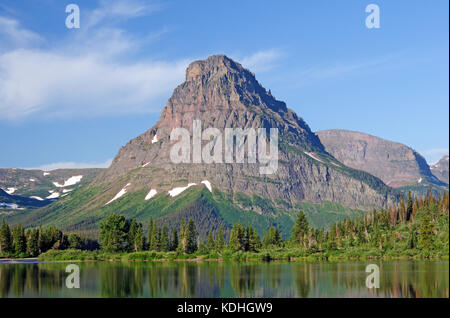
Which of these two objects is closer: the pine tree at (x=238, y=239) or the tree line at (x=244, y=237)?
the tree line at (x=244, y=237)

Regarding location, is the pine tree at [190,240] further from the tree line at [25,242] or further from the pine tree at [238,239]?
the tree line at [25,242]

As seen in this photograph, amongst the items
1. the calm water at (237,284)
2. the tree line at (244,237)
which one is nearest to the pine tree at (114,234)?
the tree line at (244,237)

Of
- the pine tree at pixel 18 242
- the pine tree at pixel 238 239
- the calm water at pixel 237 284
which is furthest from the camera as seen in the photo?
the pine tree at pixel 18 242

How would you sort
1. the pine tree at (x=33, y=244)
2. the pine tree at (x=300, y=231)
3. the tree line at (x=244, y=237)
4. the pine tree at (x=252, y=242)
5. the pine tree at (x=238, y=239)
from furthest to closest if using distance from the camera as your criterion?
1. the pine tree at (x=300, y=231)
2. the pine tree at (x=33, y=244)
3. the pine tree at (x=252, y=242)
4. the pine tree at (x=238, y=239)
5. the tree line at (x=244, y=237)

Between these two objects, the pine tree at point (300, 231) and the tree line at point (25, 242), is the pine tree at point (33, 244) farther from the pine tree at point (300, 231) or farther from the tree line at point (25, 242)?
the pine tree at point (300, 231)

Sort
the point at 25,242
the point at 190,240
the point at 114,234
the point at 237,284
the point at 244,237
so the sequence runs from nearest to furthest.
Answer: the point at 237,284 < the point at 244,237 < the point at 114,234 < the point at 25,242 < the point at 190,240

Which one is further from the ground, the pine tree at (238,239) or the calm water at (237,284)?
the pine tree at (238,239)

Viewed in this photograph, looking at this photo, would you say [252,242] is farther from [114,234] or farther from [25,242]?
[25,242]

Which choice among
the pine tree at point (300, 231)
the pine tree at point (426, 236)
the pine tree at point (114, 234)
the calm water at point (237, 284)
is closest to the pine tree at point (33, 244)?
the pine tree at point (114, 234)

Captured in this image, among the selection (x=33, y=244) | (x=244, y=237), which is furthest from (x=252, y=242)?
(x=33, y=244)
